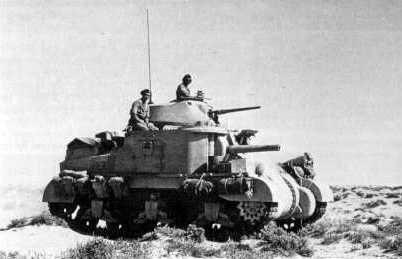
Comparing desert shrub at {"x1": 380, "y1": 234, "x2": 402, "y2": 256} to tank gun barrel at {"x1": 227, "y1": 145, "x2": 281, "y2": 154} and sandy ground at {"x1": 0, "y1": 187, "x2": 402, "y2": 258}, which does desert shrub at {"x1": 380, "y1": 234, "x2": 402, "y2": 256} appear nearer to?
sandy ground at {"x1": 0, "y1": 187, "x2": 402, "y2": 258}

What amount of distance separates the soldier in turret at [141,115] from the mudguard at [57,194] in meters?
2.44

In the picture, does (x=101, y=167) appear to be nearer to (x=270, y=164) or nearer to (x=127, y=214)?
(x=127, y=214)

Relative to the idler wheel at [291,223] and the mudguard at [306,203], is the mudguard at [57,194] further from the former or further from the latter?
the mudguard at [306,203]

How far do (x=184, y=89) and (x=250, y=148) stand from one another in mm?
2650

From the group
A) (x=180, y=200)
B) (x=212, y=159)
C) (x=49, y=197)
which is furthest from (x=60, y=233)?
(x=212, y=159)

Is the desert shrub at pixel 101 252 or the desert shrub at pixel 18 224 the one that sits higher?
the desert shrub at pixel 101 252

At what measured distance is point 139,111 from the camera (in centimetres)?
1375

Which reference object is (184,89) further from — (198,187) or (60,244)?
(60,244)

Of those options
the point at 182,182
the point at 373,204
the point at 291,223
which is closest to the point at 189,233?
the point at 182,182

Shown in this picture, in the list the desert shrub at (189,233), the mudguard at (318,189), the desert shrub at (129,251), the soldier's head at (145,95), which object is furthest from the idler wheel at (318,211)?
the desert shrub at (129,251)

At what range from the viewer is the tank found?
11.6m

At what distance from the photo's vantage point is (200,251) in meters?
9.92

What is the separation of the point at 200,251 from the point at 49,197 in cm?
625

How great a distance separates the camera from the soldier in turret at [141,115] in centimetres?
1354
